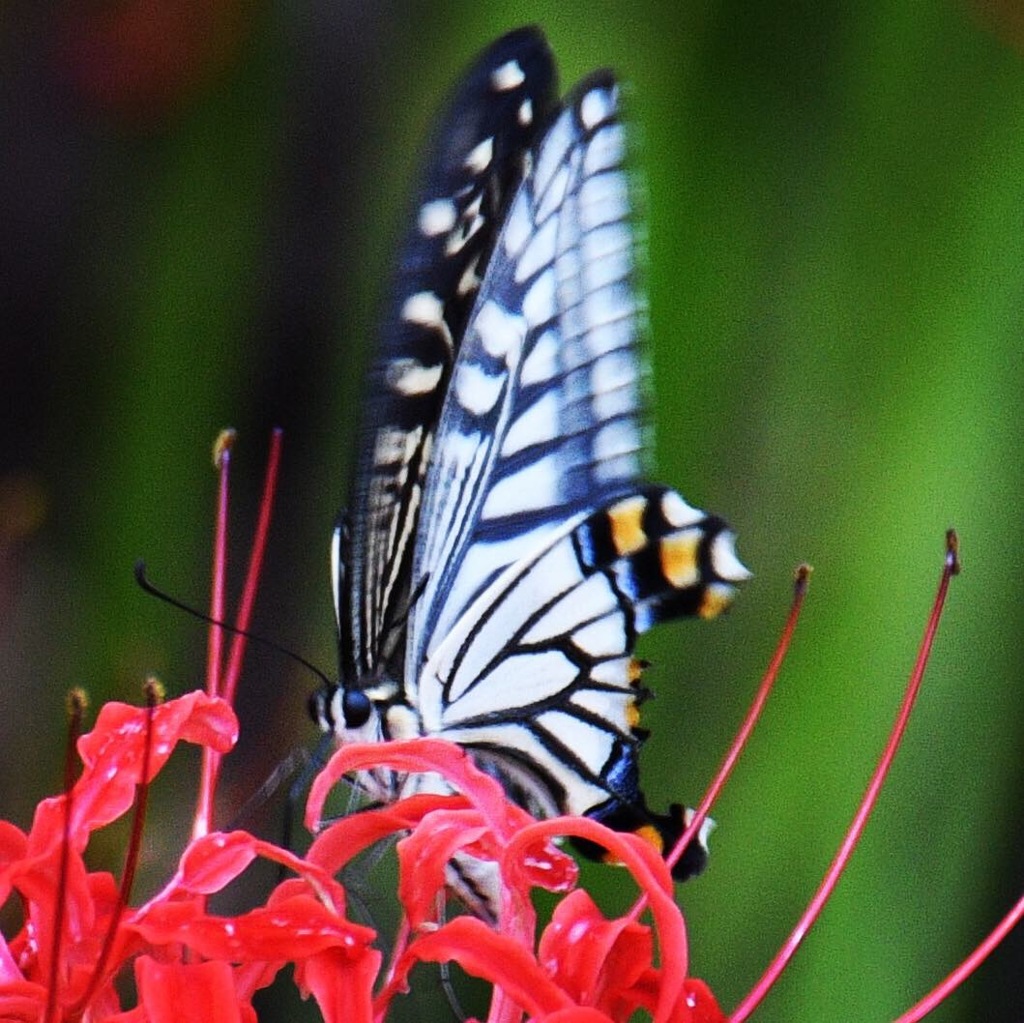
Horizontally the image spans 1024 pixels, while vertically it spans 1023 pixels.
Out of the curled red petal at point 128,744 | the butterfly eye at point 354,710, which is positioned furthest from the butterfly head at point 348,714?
the curled red petal at point 128,744

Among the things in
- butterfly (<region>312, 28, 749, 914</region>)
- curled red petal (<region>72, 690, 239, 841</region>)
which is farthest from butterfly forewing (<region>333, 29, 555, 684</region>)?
curled red petal (<region>72, 690, 239, 841</region>)

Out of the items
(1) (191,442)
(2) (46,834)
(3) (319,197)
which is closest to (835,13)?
(3) (319,197)

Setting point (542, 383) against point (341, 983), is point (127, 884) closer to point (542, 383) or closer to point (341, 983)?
point (341, 983)

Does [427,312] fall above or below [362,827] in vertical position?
above

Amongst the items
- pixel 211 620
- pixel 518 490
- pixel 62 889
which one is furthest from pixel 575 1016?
pixel 518 490

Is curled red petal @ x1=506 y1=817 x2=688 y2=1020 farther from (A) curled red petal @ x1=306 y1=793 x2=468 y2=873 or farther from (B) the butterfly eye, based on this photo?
(B) the butterfly eye

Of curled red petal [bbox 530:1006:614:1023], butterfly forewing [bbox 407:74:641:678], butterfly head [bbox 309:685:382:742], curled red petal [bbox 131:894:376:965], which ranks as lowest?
curled red petal [bbox 530:1006:614:1023]

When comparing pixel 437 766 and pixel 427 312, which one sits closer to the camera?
pixel 437 766
